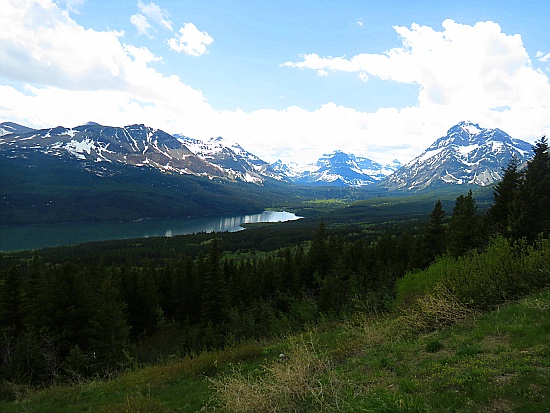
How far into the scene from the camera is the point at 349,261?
2773 inches

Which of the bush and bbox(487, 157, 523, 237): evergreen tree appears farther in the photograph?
bbox(487, 157, 523, 237): evergreen tree

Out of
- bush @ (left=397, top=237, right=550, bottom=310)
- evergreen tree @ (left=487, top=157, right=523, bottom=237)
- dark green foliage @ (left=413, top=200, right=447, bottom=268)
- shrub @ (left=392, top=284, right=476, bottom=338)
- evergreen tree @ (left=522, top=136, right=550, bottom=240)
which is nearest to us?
shrub @ (left=392, top=284, right=476, bottom=338)

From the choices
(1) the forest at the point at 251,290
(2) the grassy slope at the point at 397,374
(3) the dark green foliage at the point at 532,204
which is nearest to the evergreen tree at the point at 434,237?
(1) the forest at the point at 251,290

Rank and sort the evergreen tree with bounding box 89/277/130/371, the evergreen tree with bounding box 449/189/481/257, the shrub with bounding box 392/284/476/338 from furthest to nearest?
the evergreen tree with bounding box 449/189/481/257, the evergreen tree with bounding box 89/277/130/371, the shrub with bounding box 392/284/476/338

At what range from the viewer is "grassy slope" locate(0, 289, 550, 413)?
764 centimetres

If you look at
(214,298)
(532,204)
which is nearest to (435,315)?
(532,204)

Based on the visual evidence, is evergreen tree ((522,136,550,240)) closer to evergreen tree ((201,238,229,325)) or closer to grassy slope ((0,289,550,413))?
grassy slope ((0,289,550,413))

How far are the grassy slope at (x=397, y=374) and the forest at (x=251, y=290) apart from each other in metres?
2.64

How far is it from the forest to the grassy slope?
8.65ft

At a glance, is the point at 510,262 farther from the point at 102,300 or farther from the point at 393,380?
the point at 102,300

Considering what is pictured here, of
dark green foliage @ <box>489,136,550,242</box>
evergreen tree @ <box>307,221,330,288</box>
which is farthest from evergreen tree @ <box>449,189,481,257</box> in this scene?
evergreen tree @ <box>307,221,330,288</box>

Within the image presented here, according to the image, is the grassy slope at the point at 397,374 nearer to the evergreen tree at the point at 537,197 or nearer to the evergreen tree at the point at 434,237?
the evergreen tree at the point at 537,197

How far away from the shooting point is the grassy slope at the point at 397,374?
764cm

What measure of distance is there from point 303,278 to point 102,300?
37782mm
